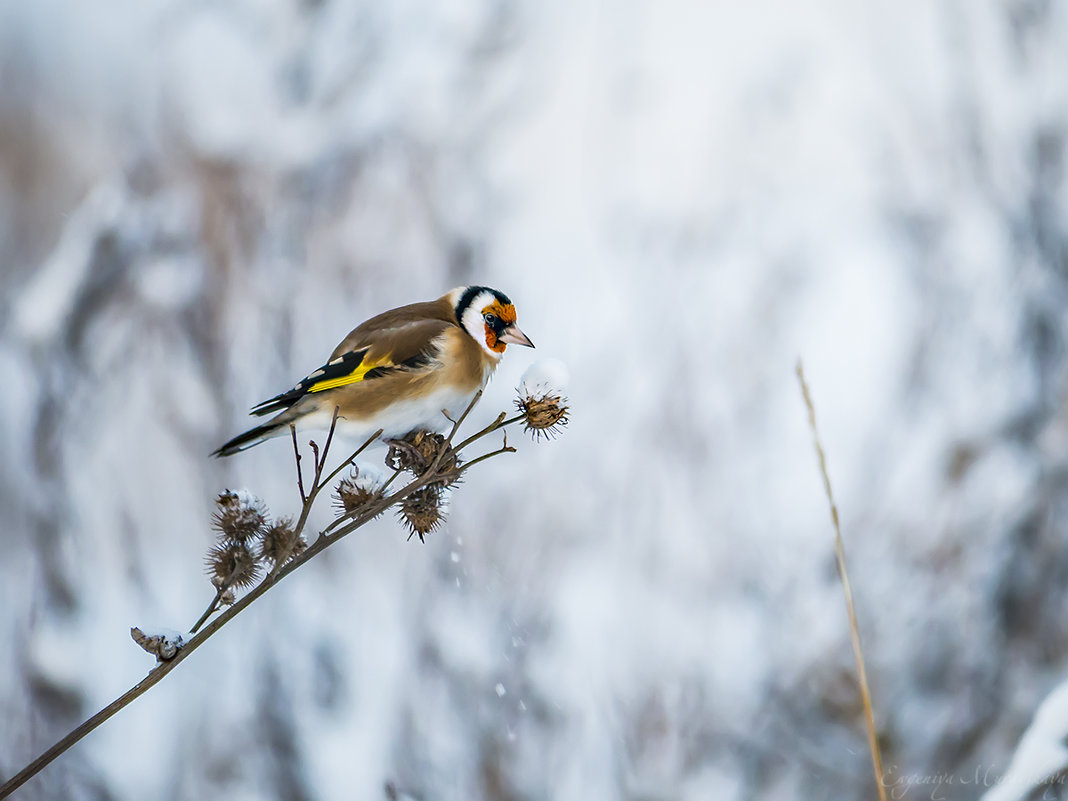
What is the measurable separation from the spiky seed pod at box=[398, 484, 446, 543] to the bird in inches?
9.0

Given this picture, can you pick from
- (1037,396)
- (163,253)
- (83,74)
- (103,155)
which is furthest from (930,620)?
(83,74)

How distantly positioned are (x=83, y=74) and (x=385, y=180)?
4.95 feet

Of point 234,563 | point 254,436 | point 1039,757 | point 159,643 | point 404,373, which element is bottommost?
point 1039,757

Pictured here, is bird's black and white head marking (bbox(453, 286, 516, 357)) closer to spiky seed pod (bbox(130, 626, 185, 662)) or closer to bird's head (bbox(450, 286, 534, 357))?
bird's head (bbox(450, 286, 534, 357))

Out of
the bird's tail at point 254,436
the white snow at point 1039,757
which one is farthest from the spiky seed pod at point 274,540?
the white snow at point 1039,757

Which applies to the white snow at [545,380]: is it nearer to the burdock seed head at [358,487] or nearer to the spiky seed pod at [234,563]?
the burdock seed head at [358,487]

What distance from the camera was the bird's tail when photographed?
1.68m

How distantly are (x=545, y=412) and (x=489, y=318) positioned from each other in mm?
475

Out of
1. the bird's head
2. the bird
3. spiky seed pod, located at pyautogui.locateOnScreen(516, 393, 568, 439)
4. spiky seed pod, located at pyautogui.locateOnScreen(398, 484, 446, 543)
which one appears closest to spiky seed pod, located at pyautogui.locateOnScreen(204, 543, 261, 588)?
spiky seed pod, located at pyautogui.locateOnScreen(398, 484, 446, 543)

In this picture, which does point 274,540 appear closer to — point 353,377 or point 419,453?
point 419,453

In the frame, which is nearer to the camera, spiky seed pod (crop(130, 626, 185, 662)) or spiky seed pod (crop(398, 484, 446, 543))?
spiky seed pod (crop(130, 626, 185, 662))

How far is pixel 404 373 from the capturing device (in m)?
1.99

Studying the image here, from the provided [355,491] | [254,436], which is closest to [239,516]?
[355,491]

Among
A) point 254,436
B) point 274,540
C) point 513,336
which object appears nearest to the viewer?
point 274,540
